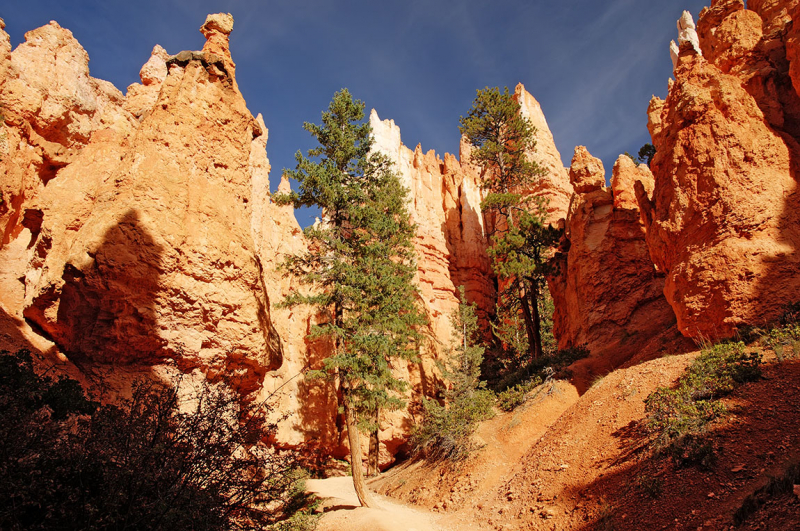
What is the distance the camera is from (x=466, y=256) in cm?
4003

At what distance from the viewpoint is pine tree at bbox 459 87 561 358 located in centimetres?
2088

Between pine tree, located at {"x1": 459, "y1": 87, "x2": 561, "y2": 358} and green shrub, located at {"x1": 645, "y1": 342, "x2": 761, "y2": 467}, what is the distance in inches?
429

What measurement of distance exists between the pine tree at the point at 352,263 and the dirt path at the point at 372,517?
3.02 feet

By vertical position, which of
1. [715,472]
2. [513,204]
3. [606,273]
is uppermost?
[513,204]

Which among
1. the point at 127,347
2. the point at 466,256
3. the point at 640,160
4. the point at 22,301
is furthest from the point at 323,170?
the point at 640,160

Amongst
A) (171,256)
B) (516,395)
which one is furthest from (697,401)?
(171,256)

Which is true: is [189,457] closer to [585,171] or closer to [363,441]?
[363,441]

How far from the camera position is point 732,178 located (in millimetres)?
11172

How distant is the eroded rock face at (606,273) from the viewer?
18.1 metres

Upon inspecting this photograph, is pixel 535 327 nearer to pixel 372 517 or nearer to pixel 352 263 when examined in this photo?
pixel 352 263

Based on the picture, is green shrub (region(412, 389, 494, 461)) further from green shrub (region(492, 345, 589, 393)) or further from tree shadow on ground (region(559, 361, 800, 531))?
tree shadow on ground (region(559, 361, 800, 531))

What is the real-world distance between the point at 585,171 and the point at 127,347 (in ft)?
77.1

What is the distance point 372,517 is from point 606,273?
15.7 metres

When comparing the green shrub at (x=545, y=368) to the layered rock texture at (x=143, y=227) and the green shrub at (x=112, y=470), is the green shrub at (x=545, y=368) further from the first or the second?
the green shrub at (x=112, y=470)
